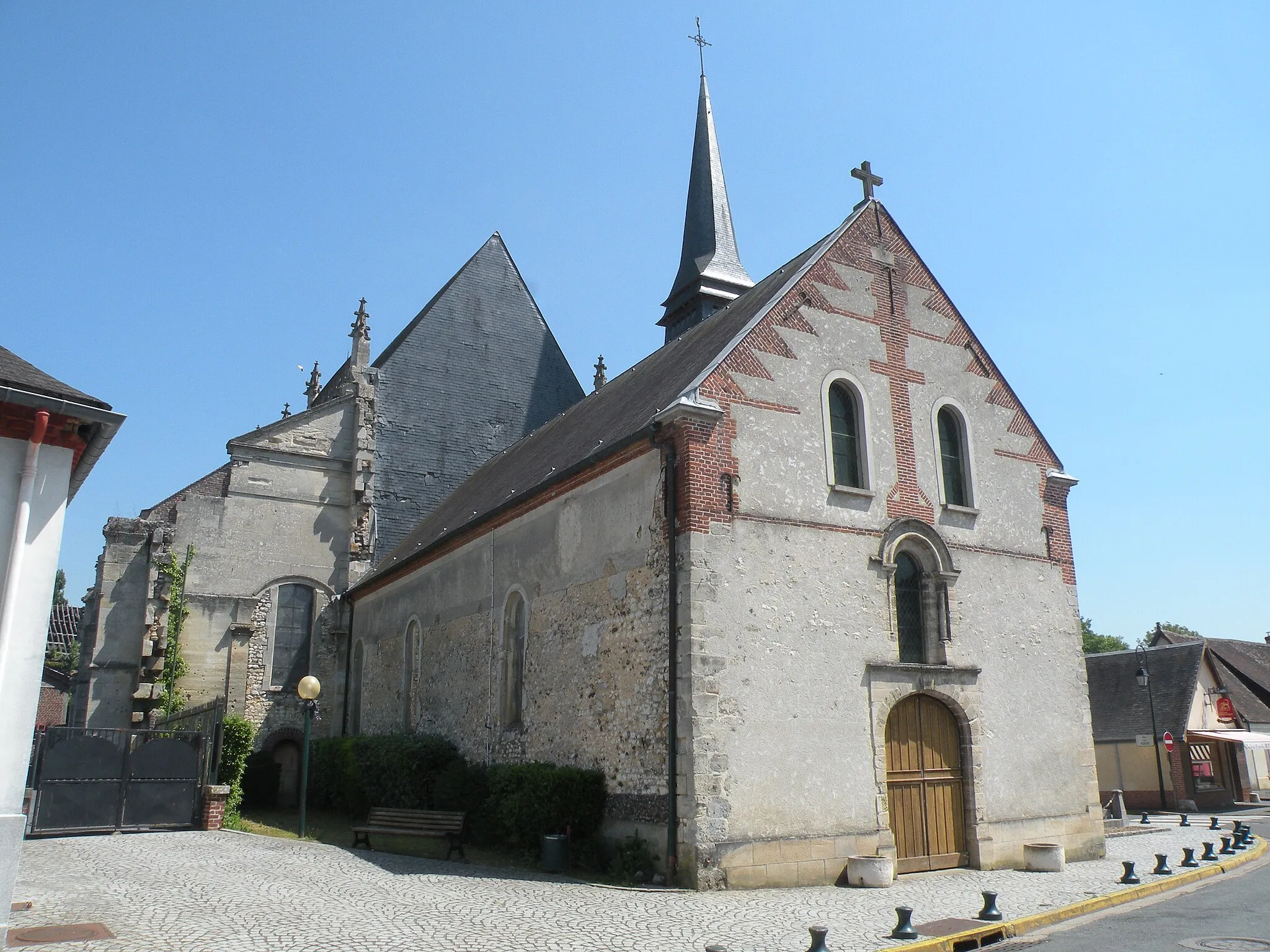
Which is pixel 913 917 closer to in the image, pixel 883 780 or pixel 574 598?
pixel 883 780

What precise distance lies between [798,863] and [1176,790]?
24589 millimetres

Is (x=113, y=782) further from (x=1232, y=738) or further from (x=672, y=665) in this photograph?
(x=1232, y=738)

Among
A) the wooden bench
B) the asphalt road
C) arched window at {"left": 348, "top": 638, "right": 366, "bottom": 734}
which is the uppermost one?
arched window at {"left": 348, "top": 638, "right": 366, "bottom": 734}

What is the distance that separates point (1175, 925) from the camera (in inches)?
360

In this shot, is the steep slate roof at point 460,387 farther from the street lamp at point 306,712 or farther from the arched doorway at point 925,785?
the arched doorway at point 925,785

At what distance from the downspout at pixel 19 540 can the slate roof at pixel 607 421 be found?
6740 millimetres

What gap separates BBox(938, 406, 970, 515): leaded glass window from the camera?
583 inches

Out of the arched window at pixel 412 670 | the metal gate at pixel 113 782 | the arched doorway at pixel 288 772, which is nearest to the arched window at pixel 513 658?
the arched window at pixel 412 670

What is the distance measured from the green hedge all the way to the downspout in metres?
6.83

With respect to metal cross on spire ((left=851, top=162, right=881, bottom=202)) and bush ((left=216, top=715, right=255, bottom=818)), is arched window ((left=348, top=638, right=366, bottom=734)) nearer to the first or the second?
bush ((left=216, top=715, right=255, bottom=818))

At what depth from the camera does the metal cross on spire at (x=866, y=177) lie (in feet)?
50.8

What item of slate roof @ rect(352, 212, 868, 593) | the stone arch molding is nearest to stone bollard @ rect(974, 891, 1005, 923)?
the stone arch molding

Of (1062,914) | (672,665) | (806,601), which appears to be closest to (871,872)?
(1062,914)

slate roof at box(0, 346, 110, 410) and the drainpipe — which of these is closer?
slate roof at box(0, 346, 110, 410)
